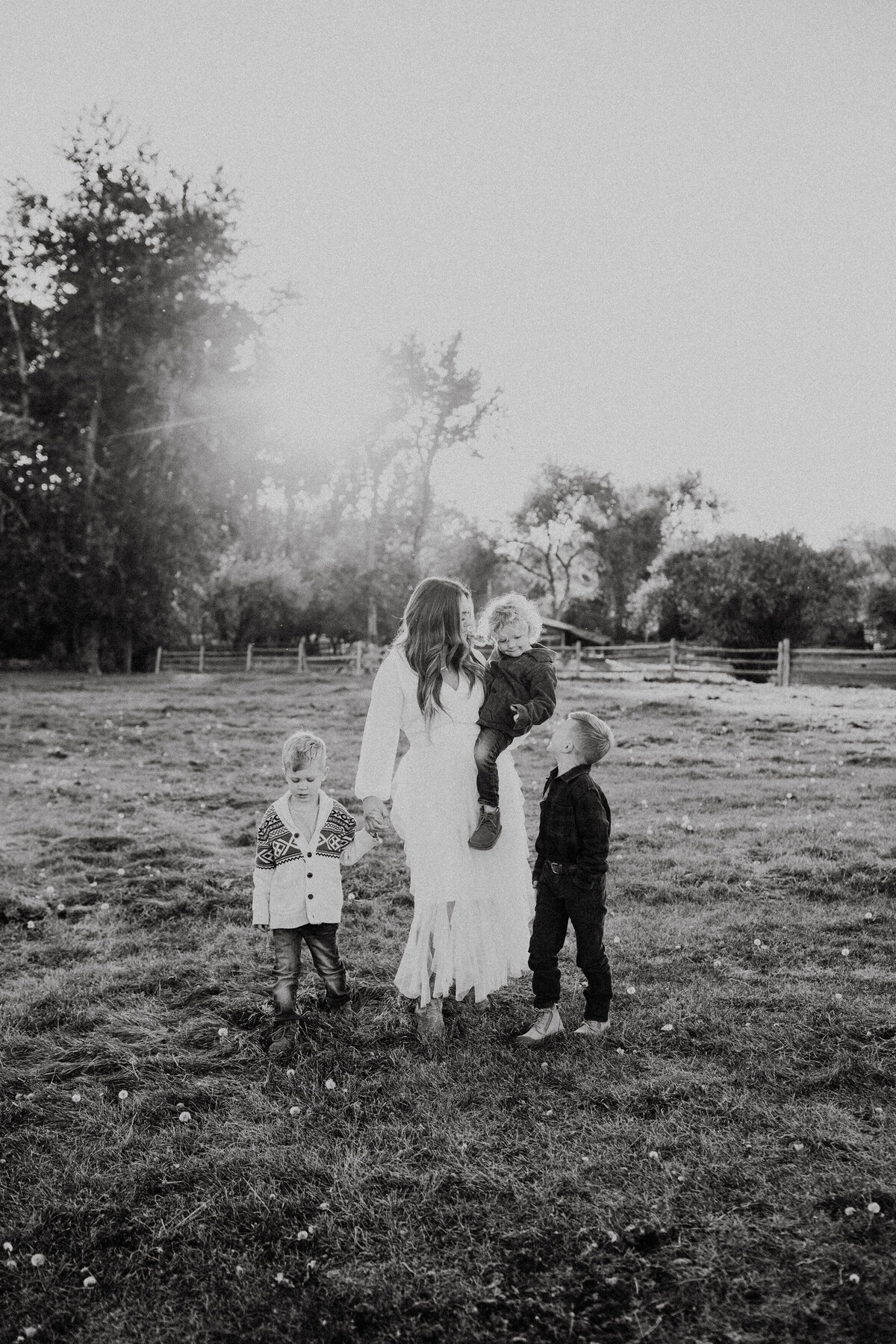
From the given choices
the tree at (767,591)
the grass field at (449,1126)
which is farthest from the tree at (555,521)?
the grass field at (449,1126)

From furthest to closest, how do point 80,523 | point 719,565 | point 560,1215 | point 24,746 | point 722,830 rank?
point 719,565, point 80,523, point 24,746, point 722,830, point 560,1215

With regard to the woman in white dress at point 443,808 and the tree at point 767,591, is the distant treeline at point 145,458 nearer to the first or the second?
the tree at point 767,591

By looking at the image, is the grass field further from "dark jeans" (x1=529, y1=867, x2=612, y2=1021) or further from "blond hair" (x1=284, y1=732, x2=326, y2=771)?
"blond hair" (x1=284, y1=732, x2=326, y2=771)

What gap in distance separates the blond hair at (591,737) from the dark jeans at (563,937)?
663mm

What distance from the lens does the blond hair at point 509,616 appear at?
502 cm

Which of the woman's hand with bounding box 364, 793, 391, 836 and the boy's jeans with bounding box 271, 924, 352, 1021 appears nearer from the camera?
the woman's hand with bounding box 364, 793, 391, 836

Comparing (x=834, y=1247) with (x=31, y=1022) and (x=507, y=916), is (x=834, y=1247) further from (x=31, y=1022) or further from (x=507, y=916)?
(x=31, y=1022)

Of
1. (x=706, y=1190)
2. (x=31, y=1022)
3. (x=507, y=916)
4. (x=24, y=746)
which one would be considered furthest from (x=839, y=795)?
(x=24, y=746)

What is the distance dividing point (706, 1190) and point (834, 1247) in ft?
1.61

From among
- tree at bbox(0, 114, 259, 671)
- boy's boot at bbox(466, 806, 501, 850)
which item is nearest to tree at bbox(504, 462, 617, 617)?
tree at bbox(0, 114, 259, 671)

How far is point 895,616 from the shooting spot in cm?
5947

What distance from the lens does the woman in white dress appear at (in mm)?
4875

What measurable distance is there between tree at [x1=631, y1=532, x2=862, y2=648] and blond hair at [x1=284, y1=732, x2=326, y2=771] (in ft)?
123

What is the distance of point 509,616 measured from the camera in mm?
5012
